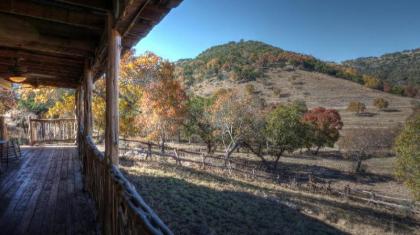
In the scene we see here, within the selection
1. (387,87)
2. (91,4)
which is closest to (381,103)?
(387,87)

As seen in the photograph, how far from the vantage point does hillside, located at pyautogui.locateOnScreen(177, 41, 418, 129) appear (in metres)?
46.9

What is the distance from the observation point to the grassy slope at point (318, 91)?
146 ft

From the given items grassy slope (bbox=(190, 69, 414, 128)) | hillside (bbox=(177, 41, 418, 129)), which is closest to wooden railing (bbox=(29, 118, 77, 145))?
hillside (bbox=(177, 41, 418, 129))

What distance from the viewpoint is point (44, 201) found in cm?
427

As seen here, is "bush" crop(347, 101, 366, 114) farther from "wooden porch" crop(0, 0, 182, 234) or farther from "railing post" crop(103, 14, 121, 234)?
"railing post" crop(103, 14, 121, 234)

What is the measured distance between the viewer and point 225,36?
7706 cm

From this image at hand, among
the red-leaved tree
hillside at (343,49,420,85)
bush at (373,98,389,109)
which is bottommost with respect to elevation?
the red-leaved tree

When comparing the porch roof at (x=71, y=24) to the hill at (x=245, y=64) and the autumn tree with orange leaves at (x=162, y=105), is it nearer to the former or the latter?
the autumn tree with orange leaves at (x=162, y=105)

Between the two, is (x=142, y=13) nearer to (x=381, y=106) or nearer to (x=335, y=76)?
(x=381, y=106)

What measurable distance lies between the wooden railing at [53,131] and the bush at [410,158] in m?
16.9

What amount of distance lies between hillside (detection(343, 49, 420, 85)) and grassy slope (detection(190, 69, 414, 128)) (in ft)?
23.1

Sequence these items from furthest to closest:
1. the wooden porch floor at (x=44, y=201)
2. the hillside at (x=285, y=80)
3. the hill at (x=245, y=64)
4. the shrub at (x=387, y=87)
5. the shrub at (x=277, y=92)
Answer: the hill at (x=245, y=64) < the shrub at (x=387, y=87) < the shrub at (x=277, y=92) < the hillside at (x=285, y=80) < the wooden porch floor at (x=44, y=201)

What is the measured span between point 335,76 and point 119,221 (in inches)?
2630

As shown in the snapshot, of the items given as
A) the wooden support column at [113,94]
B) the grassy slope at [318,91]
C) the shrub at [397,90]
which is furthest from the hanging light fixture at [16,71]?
the shrub at [397,90]
